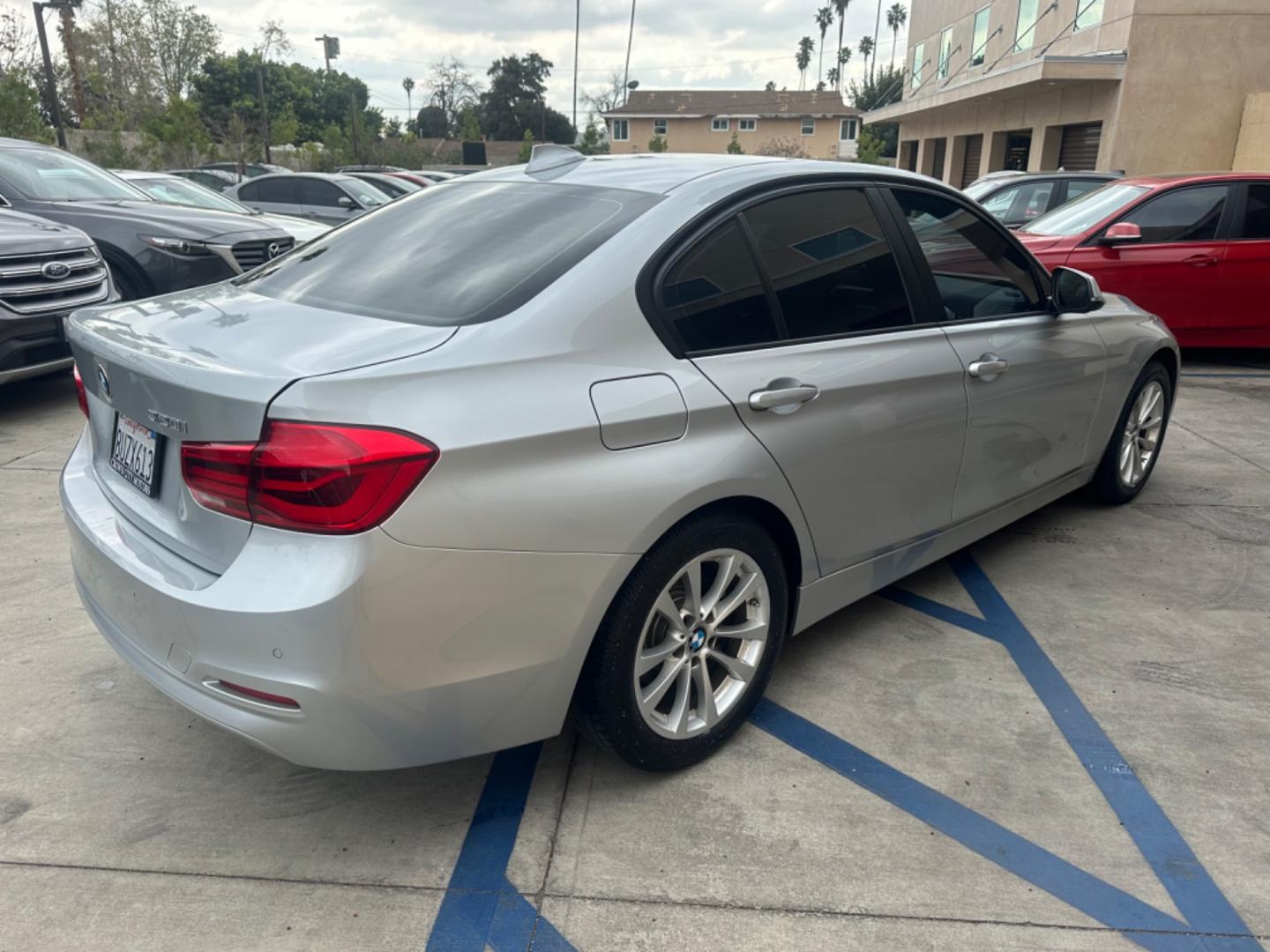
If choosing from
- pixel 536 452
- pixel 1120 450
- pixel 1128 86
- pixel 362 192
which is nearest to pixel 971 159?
pixel 1128 86

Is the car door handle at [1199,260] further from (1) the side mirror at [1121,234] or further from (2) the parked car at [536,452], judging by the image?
(2) the parked car at [536,452]

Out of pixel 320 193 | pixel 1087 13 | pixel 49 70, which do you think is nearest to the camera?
pixel 320 193

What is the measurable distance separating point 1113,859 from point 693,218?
6.52ft

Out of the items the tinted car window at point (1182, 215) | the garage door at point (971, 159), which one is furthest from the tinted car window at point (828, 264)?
the garage door at point (971, 159)

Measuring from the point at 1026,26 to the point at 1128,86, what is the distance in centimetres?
670

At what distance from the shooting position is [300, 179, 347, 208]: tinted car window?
49.9 ft

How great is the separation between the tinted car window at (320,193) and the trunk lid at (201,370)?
1332 centimetres

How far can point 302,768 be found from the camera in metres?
2.86

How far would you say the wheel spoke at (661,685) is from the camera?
2.62 m

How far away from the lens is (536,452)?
7.33ft

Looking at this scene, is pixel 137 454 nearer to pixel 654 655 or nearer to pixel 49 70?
pixel 654 655

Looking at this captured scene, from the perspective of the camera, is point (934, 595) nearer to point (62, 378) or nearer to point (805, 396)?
point (805, 396)

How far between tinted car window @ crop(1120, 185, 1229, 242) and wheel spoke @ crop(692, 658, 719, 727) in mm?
7096

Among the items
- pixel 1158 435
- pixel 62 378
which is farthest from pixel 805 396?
pixel 62 378
